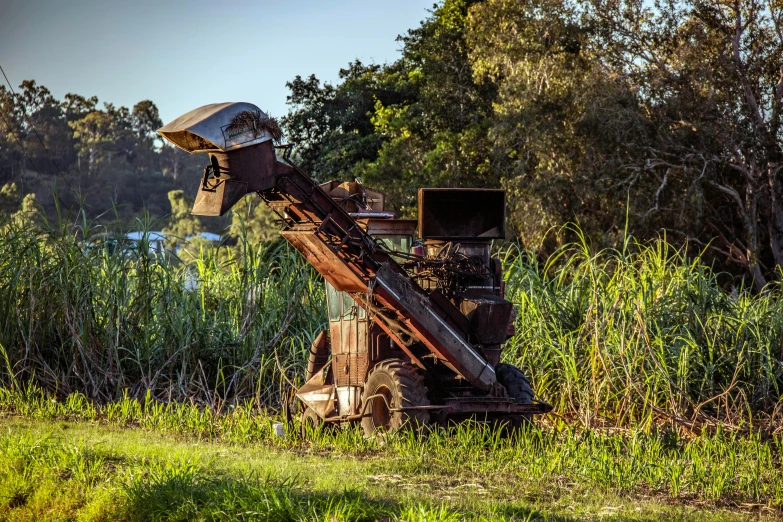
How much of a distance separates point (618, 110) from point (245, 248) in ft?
48.1

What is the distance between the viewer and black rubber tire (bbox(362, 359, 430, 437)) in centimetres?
782

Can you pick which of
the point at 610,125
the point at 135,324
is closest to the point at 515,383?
the point at 135,324

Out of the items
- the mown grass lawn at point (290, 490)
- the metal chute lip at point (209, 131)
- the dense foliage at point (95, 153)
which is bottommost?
the mown grass lawn at point (290, 490)

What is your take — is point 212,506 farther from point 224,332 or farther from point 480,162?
point 480,162

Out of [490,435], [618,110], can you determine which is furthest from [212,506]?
[618,110]

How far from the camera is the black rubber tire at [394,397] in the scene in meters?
7.82

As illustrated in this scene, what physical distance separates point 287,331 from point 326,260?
4.97 meters

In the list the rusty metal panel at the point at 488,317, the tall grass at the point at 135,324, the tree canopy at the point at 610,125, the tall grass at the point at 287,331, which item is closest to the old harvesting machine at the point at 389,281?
the rusty metal panel at the point at 488,317

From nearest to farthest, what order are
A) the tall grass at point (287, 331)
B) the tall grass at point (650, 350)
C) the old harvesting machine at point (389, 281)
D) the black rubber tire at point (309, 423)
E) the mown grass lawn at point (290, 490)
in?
1. the mown grass lawn at point (290, 490)
2. the old harvesting machine at point (389, 281)
3. the black rubber tire at point (309, 423)
4. the tall grass at point (650, 350)
5. the tall grass at point (287, 331)

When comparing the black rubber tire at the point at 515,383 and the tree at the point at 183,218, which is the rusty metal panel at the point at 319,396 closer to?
the black rubber tire at the point at 515,383

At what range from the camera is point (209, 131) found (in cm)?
703

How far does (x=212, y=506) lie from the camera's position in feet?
18.1

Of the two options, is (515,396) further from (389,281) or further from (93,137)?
(93,137)

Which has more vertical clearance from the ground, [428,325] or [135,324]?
[428,325]
